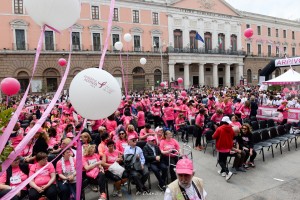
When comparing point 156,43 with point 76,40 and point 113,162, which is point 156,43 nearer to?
point 76,40

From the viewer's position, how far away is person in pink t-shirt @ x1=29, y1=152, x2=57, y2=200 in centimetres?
457

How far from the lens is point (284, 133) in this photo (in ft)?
29.8

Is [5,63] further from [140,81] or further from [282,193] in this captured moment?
[282,193]

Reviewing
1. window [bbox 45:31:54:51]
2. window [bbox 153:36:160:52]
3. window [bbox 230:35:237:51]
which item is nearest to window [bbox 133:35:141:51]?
window [bbox 153:36:160:52]

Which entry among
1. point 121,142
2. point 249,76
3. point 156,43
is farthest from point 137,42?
point 121,142

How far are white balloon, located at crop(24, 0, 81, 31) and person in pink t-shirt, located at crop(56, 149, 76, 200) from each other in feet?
8.59

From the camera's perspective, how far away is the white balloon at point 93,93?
3.52m

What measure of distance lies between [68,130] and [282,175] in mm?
5990

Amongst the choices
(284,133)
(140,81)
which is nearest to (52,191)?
(284,133)

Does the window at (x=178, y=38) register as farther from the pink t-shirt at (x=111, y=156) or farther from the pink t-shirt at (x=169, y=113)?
the pink t-shirt at (x=111, y=156)

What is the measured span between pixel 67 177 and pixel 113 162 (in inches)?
42.9

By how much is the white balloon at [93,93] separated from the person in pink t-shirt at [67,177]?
1.92m

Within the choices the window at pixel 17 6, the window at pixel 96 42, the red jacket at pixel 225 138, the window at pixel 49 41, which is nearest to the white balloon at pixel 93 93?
the red jacket at pixel 225 138

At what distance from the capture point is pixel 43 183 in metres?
4.73
